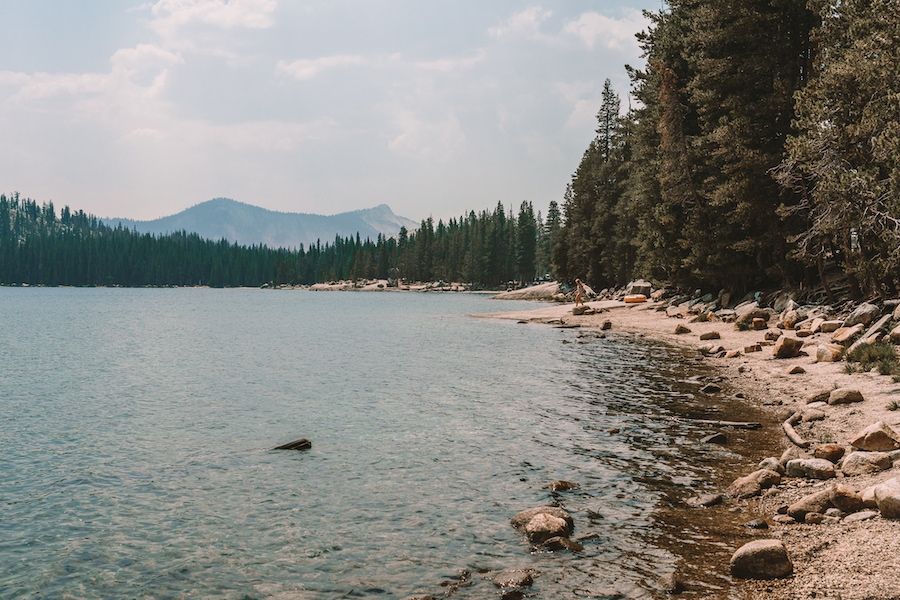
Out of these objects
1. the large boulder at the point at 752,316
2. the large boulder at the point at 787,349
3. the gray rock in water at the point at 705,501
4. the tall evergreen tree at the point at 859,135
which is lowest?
the gray rock in water at the point at 705,501

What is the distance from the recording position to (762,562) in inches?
285

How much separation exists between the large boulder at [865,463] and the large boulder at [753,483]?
1.04 metres

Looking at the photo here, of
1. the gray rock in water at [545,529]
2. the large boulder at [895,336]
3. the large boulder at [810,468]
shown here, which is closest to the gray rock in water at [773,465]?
the large boulder at [810,468]

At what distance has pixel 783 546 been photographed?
7.39 meters

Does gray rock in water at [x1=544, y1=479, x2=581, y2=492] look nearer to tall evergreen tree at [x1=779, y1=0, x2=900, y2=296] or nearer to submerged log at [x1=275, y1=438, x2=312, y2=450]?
submerged log at [x1=275, y1=438, x2=312, y2=450]

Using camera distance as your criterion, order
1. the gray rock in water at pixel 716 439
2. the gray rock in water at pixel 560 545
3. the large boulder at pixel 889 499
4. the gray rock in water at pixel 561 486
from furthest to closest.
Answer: the gray rock in water at pixel 716 439, the gray rock in water at pixel 561 486, the gray rock in water at pixel 560 545, the large boulder at pixel 889 499

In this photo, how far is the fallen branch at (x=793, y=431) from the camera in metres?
12.3

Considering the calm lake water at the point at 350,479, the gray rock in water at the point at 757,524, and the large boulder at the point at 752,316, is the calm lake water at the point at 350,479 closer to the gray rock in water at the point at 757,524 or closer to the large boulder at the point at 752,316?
the gray rock in water at the point at 757,524

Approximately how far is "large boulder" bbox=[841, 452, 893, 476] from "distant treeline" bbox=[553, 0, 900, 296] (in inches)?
371

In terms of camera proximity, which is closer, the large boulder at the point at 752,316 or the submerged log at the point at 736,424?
the submerged log at the point at 736,424

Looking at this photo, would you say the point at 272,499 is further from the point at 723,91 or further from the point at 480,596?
the point at 723,91

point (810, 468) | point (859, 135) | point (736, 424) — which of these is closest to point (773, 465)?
point (810, 468)

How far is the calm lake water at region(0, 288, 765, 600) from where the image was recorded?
314 inches

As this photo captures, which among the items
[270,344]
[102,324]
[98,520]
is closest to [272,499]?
[98,520]
